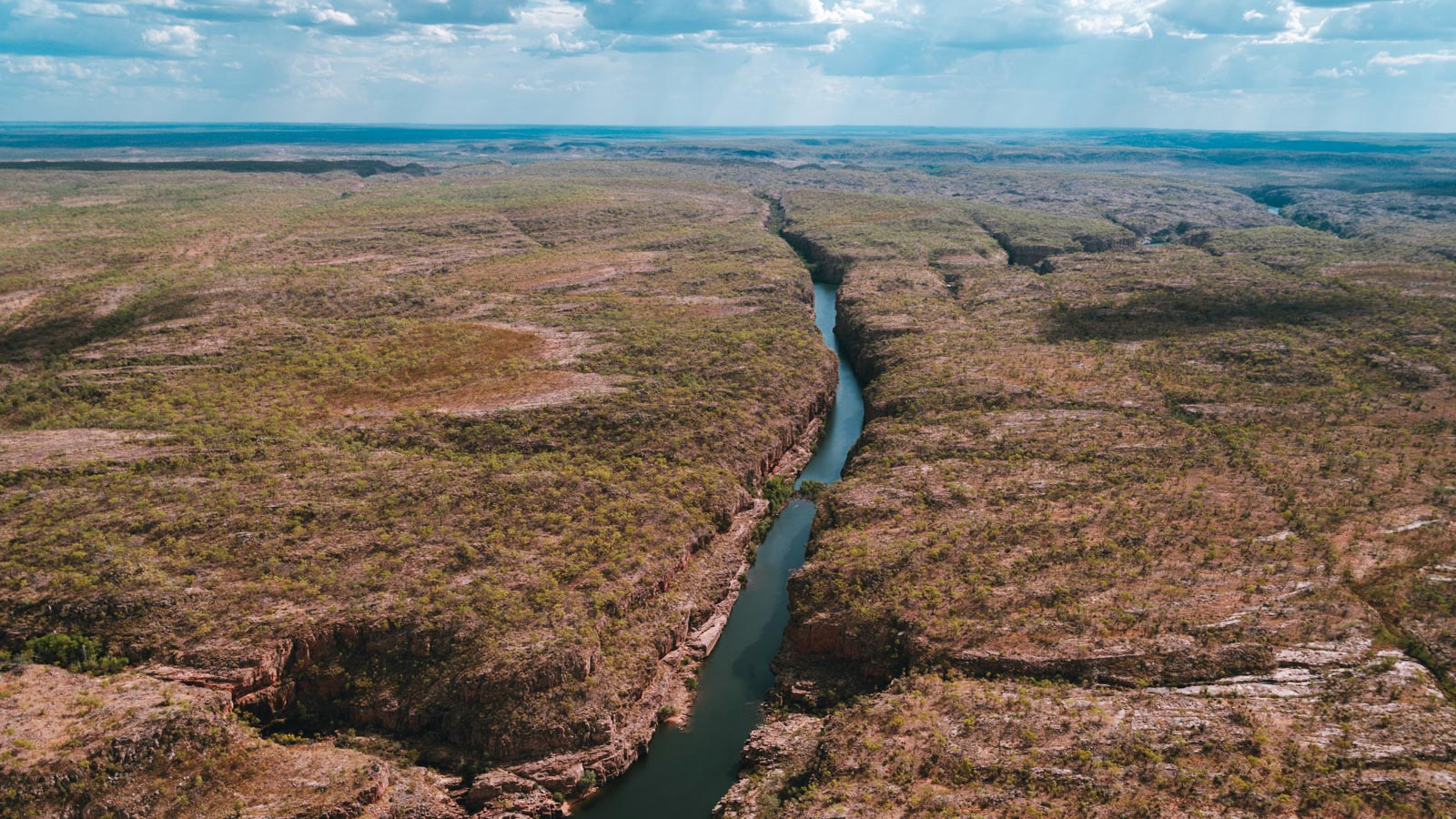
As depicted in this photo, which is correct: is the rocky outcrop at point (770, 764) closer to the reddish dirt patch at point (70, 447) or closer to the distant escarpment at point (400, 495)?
the distant escarpment at point (400, 495)

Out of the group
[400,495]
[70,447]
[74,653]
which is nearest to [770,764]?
[400,495]

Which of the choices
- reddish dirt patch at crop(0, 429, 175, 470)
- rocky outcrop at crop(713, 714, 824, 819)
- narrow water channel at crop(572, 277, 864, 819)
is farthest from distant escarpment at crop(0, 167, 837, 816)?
rocky outcrop at crop(713, 714, 824, 819)

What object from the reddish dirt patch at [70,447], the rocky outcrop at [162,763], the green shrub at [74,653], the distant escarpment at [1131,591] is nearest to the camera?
the rocky outcrop at [162,763]

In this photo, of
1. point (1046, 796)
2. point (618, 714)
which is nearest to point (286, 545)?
point (618, 714)

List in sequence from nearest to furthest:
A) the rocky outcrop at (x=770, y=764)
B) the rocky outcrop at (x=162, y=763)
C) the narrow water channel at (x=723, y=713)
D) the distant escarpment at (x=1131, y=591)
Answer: the rocky outcrop at (x=162, y=763), the distant escarpment at (x=1131, y=591), the rocky outcrop at (x=770, y=764), the narrow water channel at (x=723, y=713)

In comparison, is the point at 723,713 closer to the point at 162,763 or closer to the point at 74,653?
the point at 162,763

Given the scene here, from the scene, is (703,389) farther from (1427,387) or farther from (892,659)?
(1427,387)

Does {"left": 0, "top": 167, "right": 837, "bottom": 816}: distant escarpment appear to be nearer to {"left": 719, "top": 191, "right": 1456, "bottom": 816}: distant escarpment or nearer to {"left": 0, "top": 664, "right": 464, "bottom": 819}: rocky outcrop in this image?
{"left": 0, "top": 664, "right": 464, "bottom": 819}: rocky outcrop

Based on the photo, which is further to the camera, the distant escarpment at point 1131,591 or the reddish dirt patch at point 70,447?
the reddish dirt patch at point 70,447

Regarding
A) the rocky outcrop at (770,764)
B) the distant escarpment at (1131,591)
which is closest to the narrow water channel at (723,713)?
the rocky outcrop at (770,764)
